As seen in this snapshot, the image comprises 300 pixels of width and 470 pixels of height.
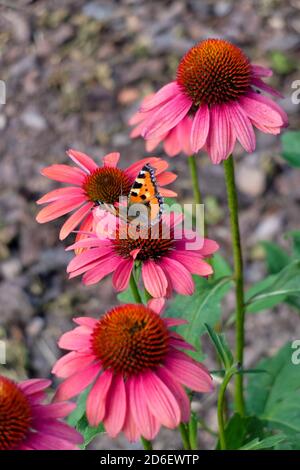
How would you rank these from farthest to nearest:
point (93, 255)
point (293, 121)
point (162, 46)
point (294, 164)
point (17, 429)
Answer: point (162, 46)
point (293, 121)
point (294, 164)
point (93, 255)
point (17, 429)

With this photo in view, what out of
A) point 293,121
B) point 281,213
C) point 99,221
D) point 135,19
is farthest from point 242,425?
point 135,19

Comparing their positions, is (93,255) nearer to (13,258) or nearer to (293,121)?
(13,258)

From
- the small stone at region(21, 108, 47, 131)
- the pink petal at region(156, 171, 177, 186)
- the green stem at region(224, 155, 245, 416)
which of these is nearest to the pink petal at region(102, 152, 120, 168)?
the pink petal at region(156, 171, 177, 186)

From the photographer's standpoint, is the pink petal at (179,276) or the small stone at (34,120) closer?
the pink petal at (179,276)

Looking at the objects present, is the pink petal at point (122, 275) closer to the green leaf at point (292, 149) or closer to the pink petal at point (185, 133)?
the pink petal at point (185, 133)

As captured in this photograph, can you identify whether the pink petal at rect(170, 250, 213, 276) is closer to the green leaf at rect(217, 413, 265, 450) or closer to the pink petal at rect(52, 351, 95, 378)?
the pink petal at rect(52, 351, 95, 378)

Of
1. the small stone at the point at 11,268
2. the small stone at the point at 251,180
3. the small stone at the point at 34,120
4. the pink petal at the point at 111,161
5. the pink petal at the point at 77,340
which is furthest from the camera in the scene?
the small stone at the point at 34,120

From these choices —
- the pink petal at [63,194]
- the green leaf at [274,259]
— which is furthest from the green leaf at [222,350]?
the green leaf at [274,259]
